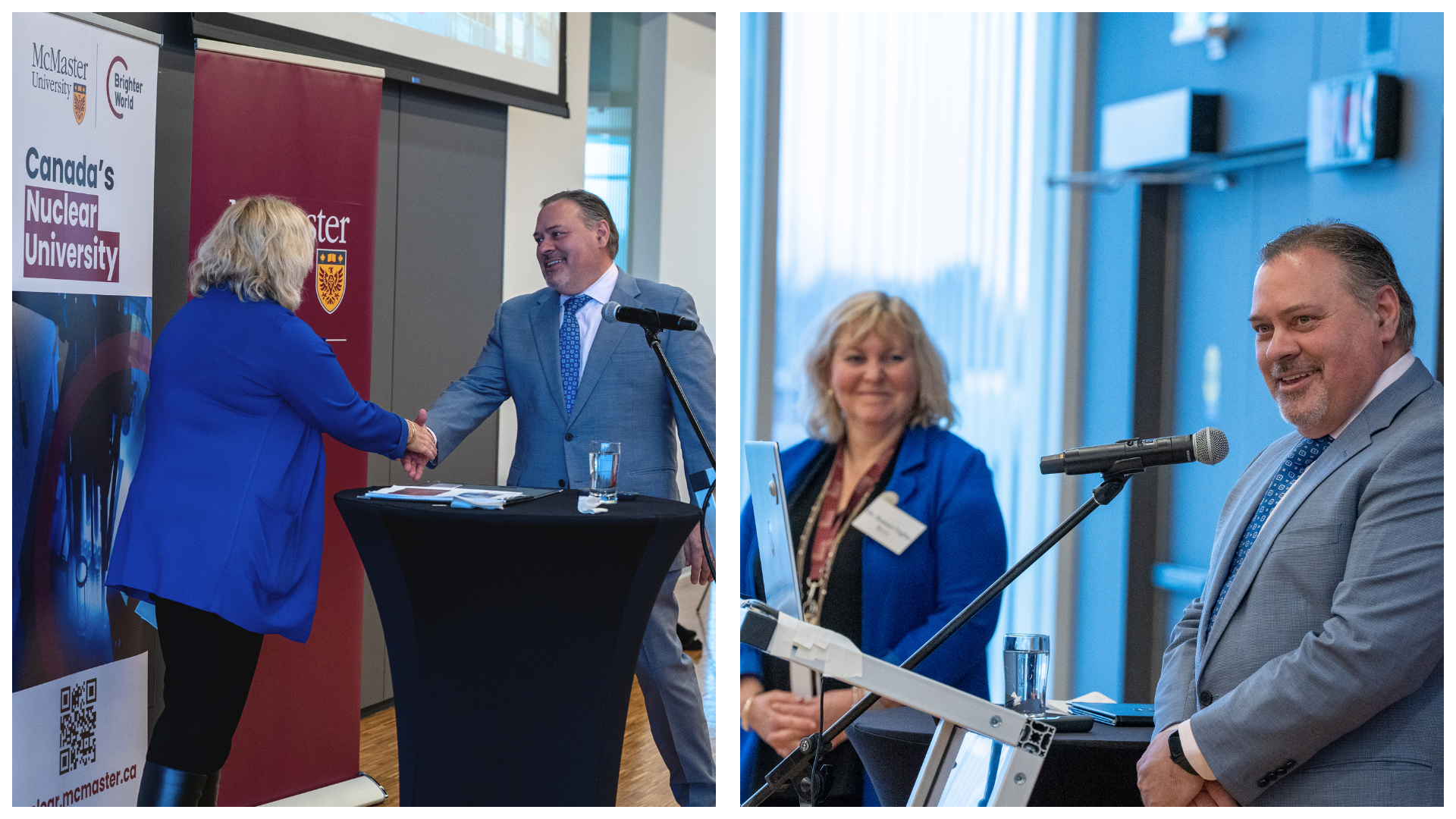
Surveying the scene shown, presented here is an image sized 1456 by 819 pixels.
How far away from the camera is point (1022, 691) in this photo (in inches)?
71.2

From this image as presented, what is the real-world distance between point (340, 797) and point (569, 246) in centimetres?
163

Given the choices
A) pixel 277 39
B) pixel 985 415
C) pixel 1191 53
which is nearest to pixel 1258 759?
pixel 985 415

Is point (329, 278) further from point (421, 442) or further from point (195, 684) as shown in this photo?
point (195, 684)

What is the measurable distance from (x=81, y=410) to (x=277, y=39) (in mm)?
1271

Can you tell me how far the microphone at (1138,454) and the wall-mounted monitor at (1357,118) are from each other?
1.44 metres

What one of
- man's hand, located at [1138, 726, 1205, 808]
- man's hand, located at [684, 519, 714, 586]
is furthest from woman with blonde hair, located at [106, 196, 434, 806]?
man's hand, located at [1138, 726, 1205, 808]

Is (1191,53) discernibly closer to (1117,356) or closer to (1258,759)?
(1117,356)

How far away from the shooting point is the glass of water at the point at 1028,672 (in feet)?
5.89

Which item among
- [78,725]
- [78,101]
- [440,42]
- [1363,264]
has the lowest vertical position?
[78,725]

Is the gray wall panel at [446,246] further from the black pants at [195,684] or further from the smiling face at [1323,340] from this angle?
the smiling face at [1323,340]

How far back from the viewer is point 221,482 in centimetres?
225

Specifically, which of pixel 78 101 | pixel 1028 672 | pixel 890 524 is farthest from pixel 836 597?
pixel 78 101

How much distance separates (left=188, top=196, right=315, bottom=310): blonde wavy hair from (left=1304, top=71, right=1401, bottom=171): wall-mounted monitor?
8.06 ft

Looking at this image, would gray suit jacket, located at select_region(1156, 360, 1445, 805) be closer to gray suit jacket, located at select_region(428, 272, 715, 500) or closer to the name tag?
the name tag
